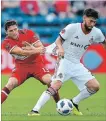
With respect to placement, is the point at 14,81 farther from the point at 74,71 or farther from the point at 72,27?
the point at 72,27

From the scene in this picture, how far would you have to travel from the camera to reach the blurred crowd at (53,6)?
78.5 ft

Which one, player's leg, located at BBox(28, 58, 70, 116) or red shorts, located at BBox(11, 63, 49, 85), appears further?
red shorts, located at BBox(11, 63, 49, 85)

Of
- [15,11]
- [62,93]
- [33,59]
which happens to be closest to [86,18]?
[33,59]

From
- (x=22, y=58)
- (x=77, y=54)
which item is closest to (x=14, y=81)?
(x=22, y=58)

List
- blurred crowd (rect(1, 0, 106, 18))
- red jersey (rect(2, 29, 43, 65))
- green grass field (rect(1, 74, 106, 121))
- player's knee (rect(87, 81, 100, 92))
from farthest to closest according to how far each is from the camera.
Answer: blurred crowd (rect(1, 0, 106, 18)) < red jersey (rect(2, 29, 43, 65)) < player's knee (rect(87, 81, 100, 92)) < green grass field (rect(1, 74, 106, 121))

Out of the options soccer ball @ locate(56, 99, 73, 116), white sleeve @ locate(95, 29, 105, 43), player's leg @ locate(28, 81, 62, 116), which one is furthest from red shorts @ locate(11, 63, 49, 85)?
soccer ball @ locate(56, 99, 73, 116)

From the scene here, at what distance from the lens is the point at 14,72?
1243 cm

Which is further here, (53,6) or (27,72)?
(53,6)

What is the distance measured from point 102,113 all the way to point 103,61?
1008cm

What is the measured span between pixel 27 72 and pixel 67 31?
1.38m

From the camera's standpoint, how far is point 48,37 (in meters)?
24.7

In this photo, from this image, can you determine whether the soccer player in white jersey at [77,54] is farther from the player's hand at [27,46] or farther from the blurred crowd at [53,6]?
the blurred crowd at [53,6]

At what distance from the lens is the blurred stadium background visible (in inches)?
561

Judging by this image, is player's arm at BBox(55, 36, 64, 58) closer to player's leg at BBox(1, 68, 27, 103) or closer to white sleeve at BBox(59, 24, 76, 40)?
white sleeve at BBox(59, 24, 76, 40)
